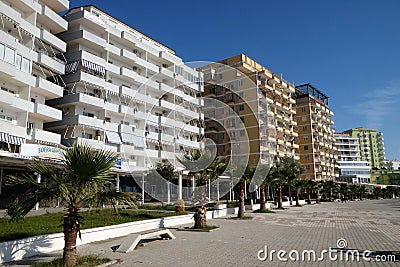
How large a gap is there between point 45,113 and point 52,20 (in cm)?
1027

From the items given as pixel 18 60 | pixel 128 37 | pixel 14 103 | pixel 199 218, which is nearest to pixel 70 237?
pixel 199 218

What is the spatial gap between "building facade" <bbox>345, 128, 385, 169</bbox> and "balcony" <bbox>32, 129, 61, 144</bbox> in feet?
→ 542

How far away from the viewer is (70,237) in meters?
8.97

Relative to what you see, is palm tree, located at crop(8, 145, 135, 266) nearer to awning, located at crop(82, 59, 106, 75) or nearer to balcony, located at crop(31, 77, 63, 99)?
balcony, located at crop(31, 77, 63, 99)

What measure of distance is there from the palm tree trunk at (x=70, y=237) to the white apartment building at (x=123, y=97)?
24294mm

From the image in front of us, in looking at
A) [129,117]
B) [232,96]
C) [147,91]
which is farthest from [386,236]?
[232,96]

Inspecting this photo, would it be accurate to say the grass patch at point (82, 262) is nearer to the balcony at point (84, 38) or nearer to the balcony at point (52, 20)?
the balcony at point (52, 20)

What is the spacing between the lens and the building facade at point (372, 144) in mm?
167387

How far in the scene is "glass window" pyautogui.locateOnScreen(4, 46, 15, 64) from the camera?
27283mm

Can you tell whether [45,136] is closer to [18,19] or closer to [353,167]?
[18,19]

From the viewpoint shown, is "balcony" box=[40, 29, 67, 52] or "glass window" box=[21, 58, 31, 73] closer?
"glass window" box=[21, 58, 31, 73]

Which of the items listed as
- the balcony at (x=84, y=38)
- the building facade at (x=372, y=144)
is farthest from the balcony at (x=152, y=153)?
the building facade at (x=372, y=144)


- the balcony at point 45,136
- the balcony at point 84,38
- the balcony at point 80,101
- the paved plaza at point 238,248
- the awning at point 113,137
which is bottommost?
the paved plaza at point 238,248

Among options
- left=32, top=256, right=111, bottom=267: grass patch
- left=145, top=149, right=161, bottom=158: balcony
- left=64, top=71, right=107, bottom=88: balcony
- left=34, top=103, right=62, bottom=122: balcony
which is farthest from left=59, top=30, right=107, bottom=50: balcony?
left=32, top=256, right=111, bottom=267: grass patch
